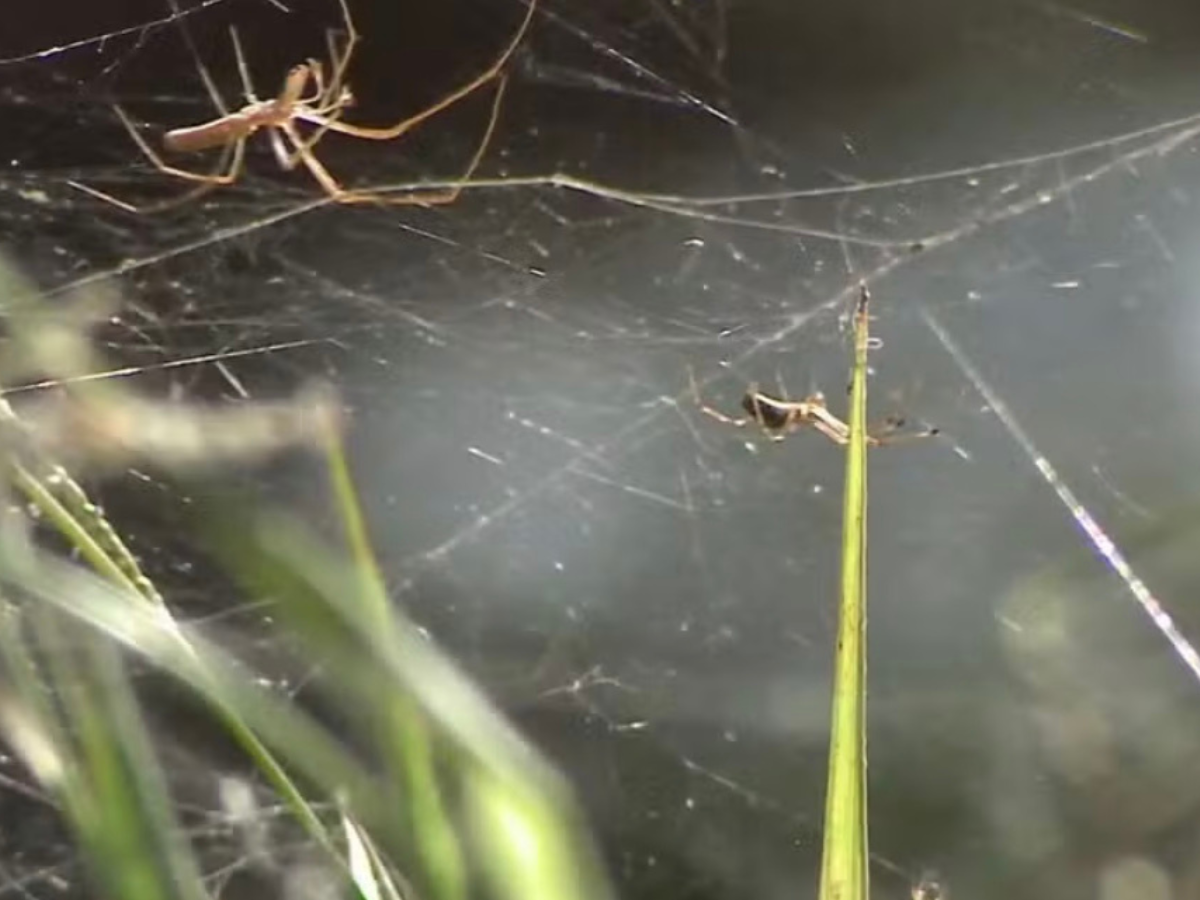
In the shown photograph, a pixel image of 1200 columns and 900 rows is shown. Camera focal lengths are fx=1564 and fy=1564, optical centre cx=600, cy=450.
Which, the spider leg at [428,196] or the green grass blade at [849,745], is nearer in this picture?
the green grass blade at [849,745]

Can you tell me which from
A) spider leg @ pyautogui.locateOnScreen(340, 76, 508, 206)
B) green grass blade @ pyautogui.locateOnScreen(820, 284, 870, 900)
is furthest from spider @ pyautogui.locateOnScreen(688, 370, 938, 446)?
green grass blade @ pyautogui.locateOnScreen(820, 284, 870, 900)

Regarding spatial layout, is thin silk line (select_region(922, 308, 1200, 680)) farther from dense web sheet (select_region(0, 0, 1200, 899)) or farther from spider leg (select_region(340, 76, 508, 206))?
spider leg (select_region(340, 76, 508, 206))

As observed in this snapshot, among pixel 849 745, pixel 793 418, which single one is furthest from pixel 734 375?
pixel 849 745

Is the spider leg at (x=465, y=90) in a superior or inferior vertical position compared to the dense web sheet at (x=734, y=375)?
superior

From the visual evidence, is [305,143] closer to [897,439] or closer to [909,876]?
[897,439]

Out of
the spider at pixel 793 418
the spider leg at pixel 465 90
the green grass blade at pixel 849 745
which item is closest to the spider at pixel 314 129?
the spider leg at pixel 465 90

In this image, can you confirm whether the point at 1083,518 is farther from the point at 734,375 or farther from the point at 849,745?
the point at 849,745

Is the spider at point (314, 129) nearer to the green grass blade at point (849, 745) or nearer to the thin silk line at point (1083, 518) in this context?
the thin silk line at point (1083, 518)

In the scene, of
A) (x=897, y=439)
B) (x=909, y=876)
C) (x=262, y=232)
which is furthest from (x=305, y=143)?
(x=909, y=876)
